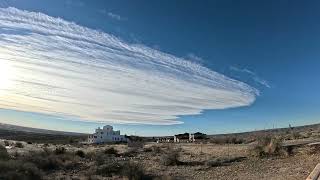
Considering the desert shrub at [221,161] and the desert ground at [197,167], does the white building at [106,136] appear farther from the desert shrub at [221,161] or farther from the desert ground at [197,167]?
the desert shrub at [221,161]

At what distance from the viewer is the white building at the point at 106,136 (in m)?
119

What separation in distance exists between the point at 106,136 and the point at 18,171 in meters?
98.3

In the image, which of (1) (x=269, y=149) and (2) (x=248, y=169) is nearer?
(2) (x=248, y=169)

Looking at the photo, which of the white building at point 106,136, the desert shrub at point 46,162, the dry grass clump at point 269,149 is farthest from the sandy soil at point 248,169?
the white building at point 106,136

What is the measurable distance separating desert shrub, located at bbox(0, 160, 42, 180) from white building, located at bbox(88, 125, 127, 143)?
3470 inches

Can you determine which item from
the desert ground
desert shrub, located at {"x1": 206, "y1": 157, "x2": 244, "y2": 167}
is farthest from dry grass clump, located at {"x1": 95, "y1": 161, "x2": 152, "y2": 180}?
desert shrub, located at {"x1": 206, "y1": 157, "x2": 244, "y2": 167}

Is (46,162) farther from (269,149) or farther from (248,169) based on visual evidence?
(269,149)

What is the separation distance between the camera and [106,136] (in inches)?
4904

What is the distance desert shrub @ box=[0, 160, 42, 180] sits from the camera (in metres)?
25.6

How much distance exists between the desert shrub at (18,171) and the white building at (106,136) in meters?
88.1

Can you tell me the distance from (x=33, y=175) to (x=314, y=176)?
1627 centimetres

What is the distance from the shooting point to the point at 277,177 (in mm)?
22906

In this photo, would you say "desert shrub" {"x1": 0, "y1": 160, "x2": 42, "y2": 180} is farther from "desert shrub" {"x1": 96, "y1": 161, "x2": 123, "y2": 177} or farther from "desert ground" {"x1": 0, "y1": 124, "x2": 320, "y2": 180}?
"desert shrub" {"x1": 96, "y1": 161, "x2": 123, "y2": 177}

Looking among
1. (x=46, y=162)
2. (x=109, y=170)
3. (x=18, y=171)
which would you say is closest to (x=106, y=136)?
(x=46, y=162)
